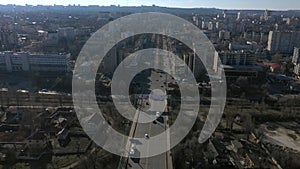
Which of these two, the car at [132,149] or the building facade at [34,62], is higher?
the building facade at [34,62]

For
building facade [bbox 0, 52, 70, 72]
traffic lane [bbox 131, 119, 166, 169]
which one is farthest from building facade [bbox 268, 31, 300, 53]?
traffic lane [bbox 131, 119, 166, 169]

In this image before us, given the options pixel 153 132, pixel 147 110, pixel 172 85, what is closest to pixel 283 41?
pixel 172 85

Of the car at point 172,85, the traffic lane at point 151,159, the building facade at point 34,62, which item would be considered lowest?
the traffic lane at point 151,159

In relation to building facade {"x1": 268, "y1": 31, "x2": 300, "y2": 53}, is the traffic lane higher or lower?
lower

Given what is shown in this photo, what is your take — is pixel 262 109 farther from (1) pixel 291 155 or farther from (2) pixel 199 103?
(1) pixel 291 155

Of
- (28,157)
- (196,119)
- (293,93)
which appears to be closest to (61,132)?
(28,157)

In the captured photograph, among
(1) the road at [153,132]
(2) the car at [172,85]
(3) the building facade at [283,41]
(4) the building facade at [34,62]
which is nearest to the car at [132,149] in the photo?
(1) the road at [153,132]

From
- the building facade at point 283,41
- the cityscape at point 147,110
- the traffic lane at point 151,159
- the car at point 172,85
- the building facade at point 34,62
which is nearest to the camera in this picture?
the traffic lane at point 151,159

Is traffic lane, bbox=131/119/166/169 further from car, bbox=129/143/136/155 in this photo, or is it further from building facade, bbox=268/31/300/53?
building facade, bbox=268/31/300/53

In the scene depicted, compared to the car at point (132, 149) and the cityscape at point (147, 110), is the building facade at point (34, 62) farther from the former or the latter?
the car at point (132, 149)

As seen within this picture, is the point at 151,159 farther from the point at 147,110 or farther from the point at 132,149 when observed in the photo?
the point at 147,110

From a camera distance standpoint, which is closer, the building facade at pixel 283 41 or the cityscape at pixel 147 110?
the cityscape at pixel 147 110
